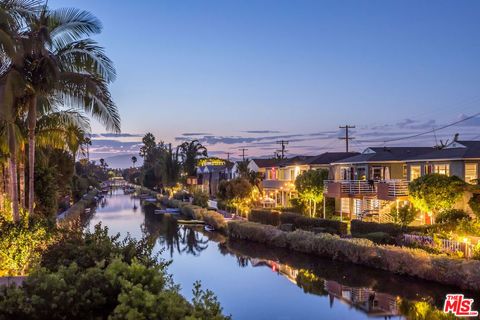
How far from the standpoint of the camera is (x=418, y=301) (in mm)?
22750

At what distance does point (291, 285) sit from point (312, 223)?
12568 millimetres

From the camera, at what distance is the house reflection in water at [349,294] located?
2220 cm

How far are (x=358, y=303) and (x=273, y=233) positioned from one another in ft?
57.0

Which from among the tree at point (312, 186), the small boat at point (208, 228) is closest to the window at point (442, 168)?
the tree at point (312, 186)

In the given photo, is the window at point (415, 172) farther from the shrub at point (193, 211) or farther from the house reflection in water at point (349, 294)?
the shrub at point (193, 211)

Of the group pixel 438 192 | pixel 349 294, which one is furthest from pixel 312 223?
pixel 349 294

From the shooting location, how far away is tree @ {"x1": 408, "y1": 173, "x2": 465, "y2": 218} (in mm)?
32562

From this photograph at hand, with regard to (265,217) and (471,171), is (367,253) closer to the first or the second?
(471,171)

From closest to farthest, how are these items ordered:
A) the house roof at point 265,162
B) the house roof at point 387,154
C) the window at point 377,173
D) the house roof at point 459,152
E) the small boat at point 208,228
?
the house roof at point 459,152
the house roof at point 387,154
the window at point 377,173
the small boat at point 208,228
the house roof at point 265,162

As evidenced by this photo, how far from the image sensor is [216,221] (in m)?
52.2

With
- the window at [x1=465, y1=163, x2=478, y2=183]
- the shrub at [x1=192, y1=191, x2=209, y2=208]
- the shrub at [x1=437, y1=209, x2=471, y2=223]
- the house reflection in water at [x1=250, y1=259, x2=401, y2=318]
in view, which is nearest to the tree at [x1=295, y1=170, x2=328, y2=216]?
the window at [x1=465, y1=163, x2=478, y2=183]

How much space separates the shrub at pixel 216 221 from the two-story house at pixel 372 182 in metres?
10.9

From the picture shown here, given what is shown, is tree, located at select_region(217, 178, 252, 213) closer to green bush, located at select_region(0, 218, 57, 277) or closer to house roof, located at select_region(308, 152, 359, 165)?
house roof, located at select_region(308, 152, 359, 165)

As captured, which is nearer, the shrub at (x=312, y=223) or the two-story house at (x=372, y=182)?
the shrub at (x=312, y=223)
